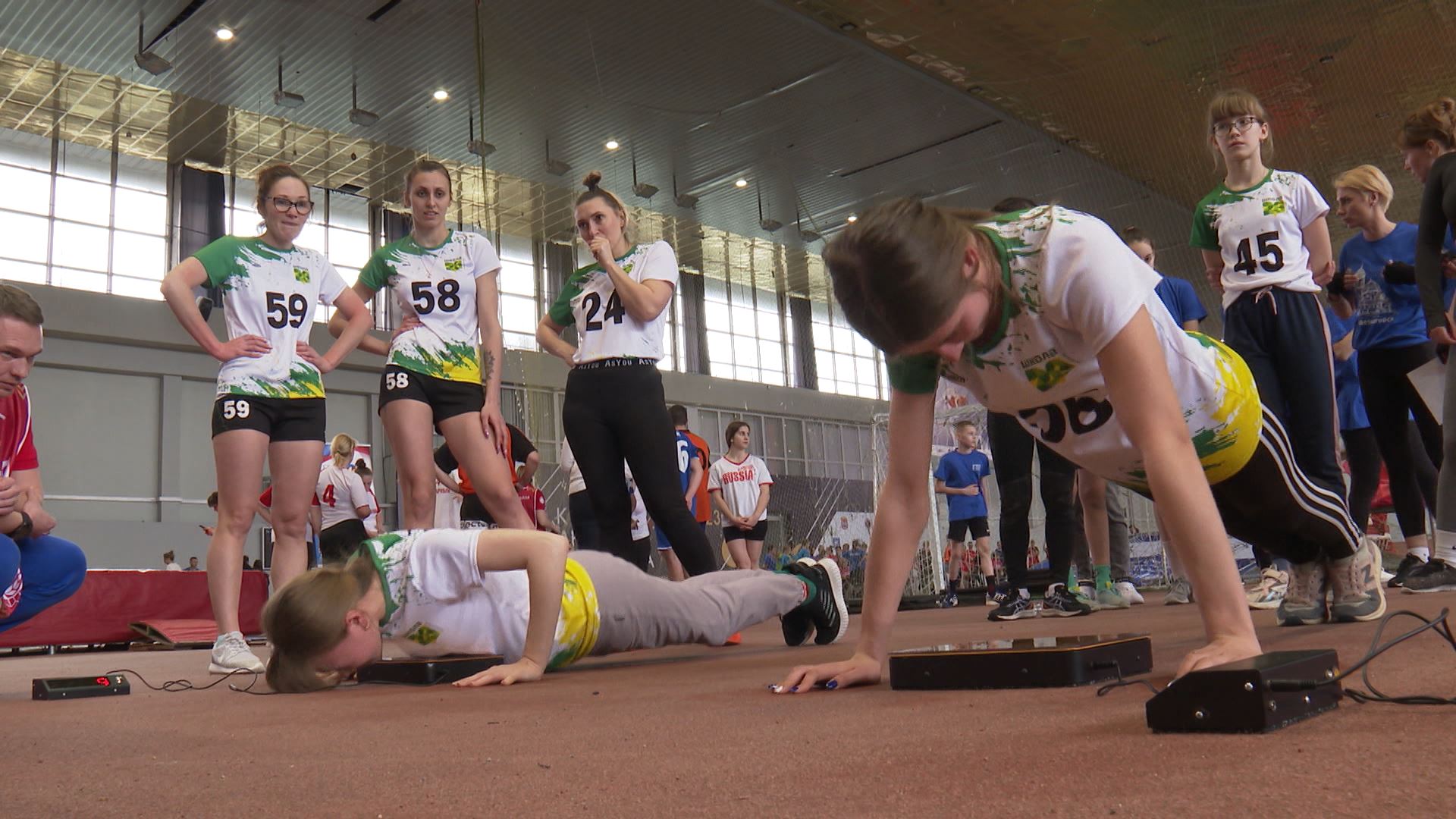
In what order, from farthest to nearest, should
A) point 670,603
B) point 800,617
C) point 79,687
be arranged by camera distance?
point 800,617, point 670,603, point 79,687

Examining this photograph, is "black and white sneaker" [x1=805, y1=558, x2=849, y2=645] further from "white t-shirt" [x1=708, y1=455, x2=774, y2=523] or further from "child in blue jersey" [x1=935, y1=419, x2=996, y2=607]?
"child in blue jersey" [x1=935, y1=419, x2=996, y2=607]

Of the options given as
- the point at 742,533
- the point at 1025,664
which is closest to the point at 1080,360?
the point at 1025,664

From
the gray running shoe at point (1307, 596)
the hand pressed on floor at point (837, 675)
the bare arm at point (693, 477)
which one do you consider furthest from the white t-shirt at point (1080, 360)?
the bare arm at point (693, 477)

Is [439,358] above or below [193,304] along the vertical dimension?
below

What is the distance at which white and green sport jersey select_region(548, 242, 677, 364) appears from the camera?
312 cm

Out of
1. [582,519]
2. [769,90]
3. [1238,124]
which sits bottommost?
[582,519]

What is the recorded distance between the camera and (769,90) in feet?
32.4

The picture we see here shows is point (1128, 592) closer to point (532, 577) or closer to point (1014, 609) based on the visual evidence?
point (1014, 609)

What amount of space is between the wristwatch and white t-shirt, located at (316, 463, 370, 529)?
15.8 feet

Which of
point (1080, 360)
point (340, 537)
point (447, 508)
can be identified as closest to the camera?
point (1080, 360)

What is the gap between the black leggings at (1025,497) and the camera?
360cm

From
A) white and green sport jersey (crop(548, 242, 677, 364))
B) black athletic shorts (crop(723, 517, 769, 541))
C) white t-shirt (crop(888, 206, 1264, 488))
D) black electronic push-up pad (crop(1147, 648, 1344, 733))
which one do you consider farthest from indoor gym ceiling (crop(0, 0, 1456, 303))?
black electronic push-up pad (crop(1147, 648, 1344, 733))

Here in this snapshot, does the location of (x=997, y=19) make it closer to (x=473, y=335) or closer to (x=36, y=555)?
(x=473, y=335)

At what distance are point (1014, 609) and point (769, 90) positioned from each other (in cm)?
712
